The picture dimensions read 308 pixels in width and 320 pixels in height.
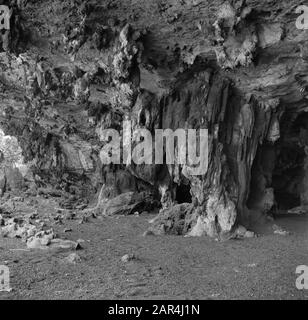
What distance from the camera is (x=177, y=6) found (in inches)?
442

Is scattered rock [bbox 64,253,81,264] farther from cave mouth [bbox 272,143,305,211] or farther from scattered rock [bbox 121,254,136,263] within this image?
cave mouth [bbox 272,143,305,211]

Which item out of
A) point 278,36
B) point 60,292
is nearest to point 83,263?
point 60,292

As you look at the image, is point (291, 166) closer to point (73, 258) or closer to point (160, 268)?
point (160, 268)

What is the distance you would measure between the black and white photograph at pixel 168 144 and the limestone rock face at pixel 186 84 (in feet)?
0.17

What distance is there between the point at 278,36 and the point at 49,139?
57.2 feet

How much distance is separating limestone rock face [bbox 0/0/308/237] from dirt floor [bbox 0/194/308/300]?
6.13 ft

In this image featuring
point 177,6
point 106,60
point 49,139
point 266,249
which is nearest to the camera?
point 177,6

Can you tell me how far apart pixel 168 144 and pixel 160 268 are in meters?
6.23

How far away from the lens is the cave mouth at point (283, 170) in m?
17.2

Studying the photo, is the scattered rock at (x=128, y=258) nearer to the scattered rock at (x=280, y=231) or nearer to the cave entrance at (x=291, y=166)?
the scattered rock at (x=280, y=231)

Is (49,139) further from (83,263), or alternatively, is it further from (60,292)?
(60,292)

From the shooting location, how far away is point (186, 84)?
15508 mm

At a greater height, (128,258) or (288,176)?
(288,176)

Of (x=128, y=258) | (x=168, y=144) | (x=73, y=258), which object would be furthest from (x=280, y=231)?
(x=73, y=258)
